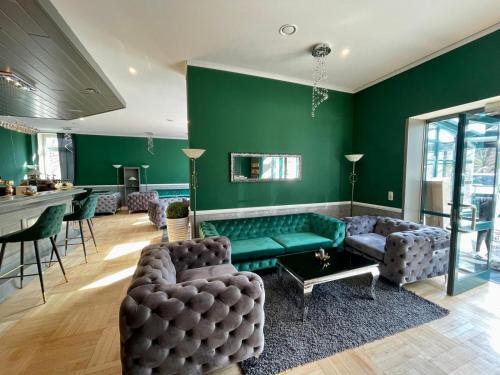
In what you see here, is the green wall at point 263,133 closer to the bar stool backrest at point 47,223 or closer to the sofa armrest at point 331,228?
the sofa armrest at point 331,228

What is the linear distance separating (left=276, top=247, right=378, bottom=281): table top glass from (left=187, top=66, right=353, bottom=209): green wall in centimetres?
128

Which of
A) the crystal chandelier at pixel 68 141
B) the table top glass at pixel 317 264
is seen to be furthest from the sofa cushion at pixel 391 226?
the crystal chandelier at pixel 68 141

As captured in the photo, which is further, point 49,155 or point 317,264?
point 49,155

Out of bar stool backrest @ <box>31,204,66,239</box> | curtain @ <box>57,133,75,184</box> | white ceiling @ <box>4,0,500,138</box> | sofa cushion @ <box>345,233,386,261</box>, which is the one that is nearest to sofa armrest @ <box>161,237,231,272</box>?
bar stool backrest @ <box>31,204,66,239</box>

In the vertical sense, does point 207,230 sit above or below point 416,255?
above

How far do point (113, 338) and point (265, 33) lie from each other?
136 inches

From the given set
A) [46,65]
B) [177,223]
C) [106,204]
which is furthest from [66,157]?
[177,223]

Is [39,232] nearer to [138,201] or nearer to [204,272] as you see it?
[204,272]

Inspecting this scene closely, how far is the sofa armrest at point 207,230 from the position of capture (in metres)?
2.58

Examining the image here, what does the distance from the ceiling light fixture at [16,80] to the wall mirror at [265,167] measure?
2.76 meters

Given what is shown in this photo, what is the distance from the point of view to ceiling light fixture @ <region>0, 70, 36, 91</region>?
236 cm

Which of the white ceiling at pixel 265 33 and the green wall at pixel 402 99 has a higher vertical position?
the white ceiling at pixel 265 33

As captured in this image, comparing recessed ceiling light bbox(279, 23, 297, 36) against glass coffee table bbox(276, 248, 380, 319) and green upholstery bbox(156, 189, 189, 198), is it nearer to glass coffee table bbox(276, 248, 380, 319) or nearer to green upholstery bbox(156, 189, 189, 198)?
glass coffee table bbox(276, 248, 380, 319)

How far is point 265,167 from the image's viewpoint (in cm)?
348
